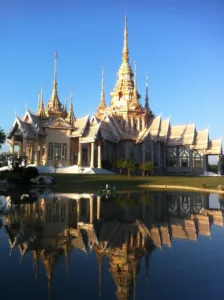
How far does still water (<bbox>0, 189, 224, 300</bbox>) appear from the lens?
5.16m

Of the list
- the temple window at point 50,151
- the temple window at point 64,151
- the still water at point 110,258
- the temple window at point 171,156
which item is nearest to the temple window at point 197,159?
the temple window at point 171,156

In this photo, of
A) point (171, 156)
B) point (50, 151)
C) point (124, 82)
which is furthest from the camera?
point (124, 82)

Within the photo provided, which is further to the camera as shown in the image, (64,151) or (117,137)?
(117,137)

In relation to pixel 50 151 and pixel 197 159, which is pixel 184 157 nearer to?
pixel 197 159

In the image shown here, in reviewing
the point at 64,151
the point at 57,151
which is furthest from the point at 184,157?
the point at 57,151

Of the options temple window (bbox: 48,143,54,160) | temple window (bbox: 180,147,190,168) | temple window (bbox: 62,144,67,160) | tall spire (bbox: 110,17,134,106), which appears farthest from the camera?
tall spire (bbox: 110,17,134,106)

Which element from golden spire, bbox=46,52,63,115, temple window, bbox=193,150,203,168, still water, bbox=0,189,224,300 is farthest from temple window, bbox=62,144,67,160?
still water, bbox=0,189,224,300

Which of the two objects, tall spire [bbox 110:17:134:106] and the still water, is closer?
the still water

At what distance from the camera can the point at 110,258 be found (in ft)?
22.5

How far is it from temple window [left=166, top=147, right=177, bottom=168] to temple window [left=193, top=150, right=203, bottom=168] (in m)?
3.55

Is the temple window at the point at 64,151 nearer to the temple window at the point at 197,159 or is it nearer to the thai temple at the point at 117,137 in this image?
the thai temple at the point at 117,137

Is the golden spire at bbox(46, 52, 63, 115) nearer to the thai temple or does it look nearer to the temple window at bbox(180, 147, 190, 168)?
the thai temple

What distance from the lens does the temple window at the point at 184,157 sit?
54.9 meters

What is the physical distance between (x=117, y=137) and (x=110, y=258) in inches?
1777
